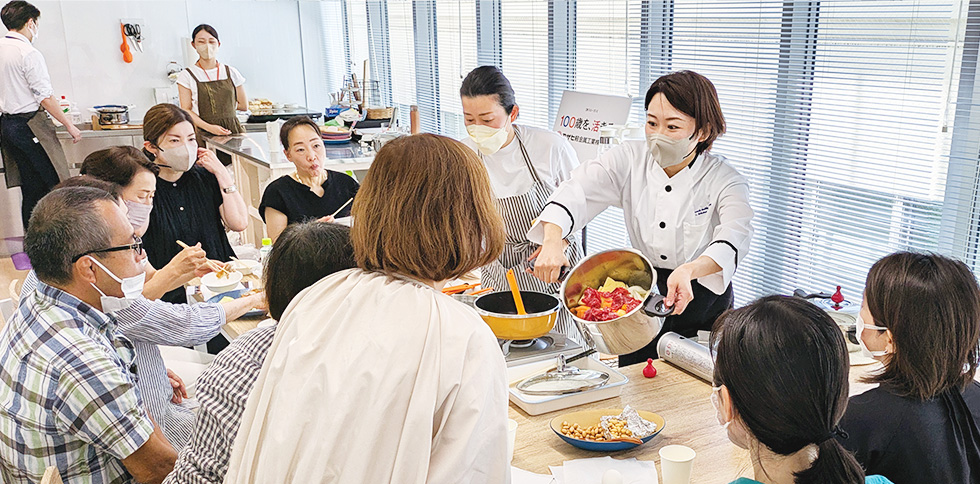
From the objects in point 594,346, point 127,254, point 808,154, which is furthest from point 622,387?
point 808,154

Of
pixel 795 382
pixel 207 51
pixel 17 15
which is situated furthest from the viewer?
pixel 207 51

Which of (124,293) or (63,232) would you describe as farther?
(124,293)

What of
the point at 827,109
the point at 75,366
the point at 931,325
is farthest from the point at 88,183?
the point at 827,109

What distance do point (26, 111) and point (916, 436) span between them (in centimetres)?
620

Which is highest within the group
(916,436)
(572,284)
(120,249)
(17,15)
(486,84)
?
(17,15)

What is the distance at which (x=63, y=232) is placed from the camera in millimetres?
1827

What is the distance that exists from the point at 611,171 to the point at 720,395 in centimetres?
131

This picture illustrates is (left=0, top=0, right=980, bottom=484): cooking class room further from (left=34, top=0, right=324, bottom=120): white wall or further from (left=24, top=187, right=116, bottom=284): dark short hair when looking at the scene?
(left=34, top=0, right=324, bottom=120): white wall

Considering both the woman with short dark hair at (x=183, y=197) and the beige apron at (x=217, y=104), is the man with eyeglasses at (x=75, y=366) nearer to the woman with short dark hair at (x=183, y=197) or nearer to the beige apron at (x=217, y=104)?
the woman with short dark hair at (x=183, y=197)

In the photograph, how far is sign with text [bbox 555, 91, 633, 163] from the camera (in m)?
3.61

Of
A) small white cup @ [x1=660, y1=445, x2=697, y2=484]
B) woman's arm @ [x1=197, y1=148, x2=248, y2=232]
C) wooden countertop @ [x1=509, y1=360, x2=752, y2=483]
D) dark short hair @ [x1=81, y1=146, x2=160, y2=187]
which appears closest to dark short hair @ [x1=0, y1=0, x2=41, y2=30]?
woman's arm @ [x1=197, y1=148, x2=248, y2=232]

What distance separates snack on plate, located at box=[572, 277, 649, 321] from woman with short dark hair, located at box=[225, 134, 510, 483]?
0.62 m

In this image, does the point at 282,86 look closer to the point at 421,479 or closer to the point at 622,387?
the point at 622,387

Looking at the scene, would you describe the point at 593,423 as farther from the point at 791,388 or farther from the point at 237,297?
the point at 237,297
